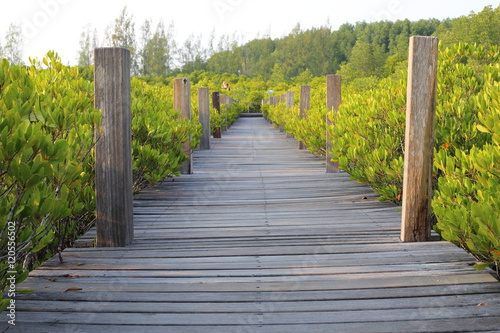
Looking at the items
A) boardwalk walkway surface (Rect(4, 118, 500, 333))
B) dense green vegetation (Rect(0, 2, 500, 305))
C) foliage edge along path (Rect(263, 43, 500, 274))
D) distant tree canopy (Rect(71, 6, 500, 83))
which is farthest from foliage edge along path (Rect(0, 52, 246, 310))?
distant tree canopy (Rect(71, 6, 500, 83))

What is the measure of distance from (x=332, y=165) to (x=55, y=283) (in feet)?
17.7

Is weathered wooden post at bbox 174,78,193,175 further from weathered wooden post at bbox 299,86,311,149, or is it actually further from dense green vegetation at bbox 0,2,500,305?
weathered wooden post at bbox 299,86,311,149

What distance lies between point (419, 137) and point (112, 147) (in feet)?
7.08

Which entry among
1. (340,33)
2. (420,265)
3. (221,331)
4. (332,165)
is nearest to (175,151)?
(332,165)

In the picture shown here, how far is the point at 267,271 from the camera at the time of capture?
3.00m

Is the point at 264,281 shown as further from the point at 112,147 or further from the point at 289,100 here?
the point at 289,100

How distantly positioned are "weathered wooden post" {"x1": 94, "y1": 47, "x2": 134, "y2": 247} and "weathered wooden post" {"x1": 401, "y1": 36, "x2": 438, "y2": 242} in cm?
200

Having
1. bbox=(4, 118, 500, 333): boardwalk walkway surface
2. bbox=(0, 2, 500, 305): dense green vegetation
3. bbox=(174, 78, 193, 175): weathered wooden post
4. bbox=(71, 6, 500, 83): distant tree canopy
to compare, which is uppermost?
bbox=(71, 6, 500, 83): distant tree canopy

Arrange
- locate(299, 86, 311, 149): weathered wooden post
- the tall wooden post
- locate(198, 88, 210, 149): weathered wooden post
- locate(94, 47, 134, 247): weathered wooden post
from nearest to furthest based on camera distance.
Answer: locate(94, 47, 134, 247): weathered wooden post < locate(198, 88, 210, 149): weathered wooden post < locate(299, 86, 311, 149): weathered wooden post < the tall wooden post

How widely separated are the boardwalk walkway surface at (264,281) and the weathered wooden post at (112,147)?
0.68ft

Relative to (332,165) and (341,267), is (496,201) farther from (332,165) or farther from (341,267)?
(332,165)

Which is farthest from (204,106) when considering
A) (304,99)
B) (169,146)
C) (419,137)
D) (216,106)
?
(419,137)

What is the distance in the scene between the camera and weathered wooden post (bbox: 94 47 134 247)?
11.3 ft

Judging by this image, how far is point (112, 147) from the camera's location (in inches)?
136
